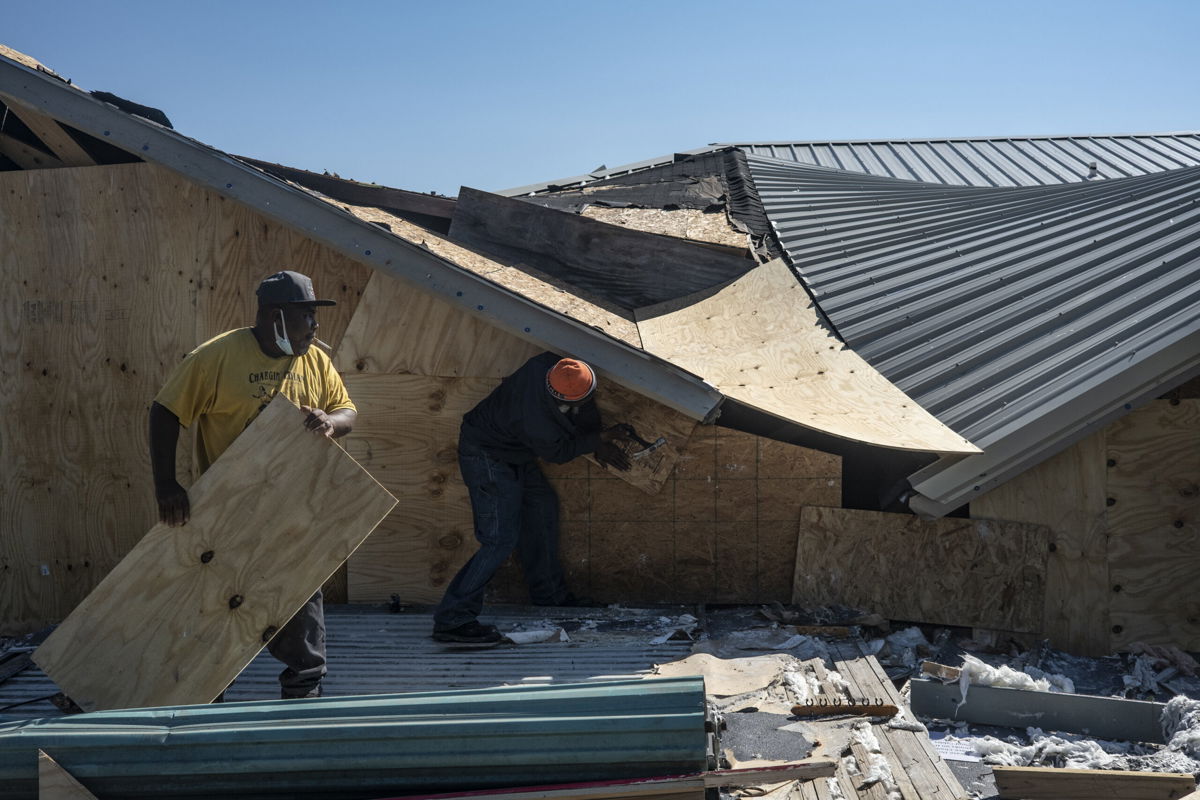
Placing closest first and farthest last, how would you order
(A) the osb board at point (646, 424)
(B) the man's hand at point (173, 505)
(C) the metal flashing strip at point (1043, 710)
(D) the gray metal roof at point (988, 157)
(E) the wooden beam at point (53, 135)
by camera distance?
(B) the man's hand at point (173, 505), (C) the metal flashing strip at point (1043, 710), (A) the osb board at point (646, 424), (E) the wooden beam at point (53, 135), (D) the gray metal roof at point (988, 157)

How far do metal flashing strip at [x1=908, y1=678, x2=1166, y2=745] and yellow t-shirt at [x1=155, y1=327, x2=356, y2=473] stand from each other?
11.3ft

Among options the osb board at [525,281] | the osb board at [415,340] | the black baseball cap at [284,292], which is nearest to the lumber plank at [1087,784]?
the osb board at [525,281]

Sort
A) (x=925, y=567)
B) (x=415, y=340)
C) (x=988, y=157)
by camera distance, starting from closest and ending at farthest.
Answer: (x=925, y=567) < (x=415, y=340) < (x=988, y=157)

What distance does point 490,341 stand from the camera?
22.7ft

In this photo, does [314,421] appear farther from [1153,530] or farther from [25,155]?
[1153,530]

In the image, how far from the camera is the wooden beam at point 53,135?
6887mm

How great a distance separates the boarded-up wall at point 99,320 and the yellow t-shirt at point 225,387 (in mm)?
2445

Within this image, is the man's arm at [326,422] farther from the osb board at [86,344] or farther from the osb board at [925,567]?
the osb board at [925,567]

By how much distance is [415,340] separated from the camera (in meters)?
6.94

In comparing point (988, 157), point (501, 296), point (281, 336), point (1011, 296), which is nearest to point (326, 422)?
point (281, 336)

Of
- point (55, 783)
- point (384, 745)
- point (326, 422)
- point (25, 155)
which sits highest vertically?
point (25, 155)

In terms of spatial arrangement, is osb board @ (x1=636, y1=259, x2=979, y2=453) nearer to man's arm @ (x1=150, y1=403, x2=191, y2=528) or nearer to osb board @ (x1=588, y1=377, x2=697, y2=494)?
osb board @ (x1=588, y1=377, x2=697, y2=494)

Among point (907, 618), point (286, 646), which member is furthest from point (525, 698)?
point (907, 618)

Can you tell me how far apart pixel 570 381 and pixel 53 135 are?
13.3 feet
